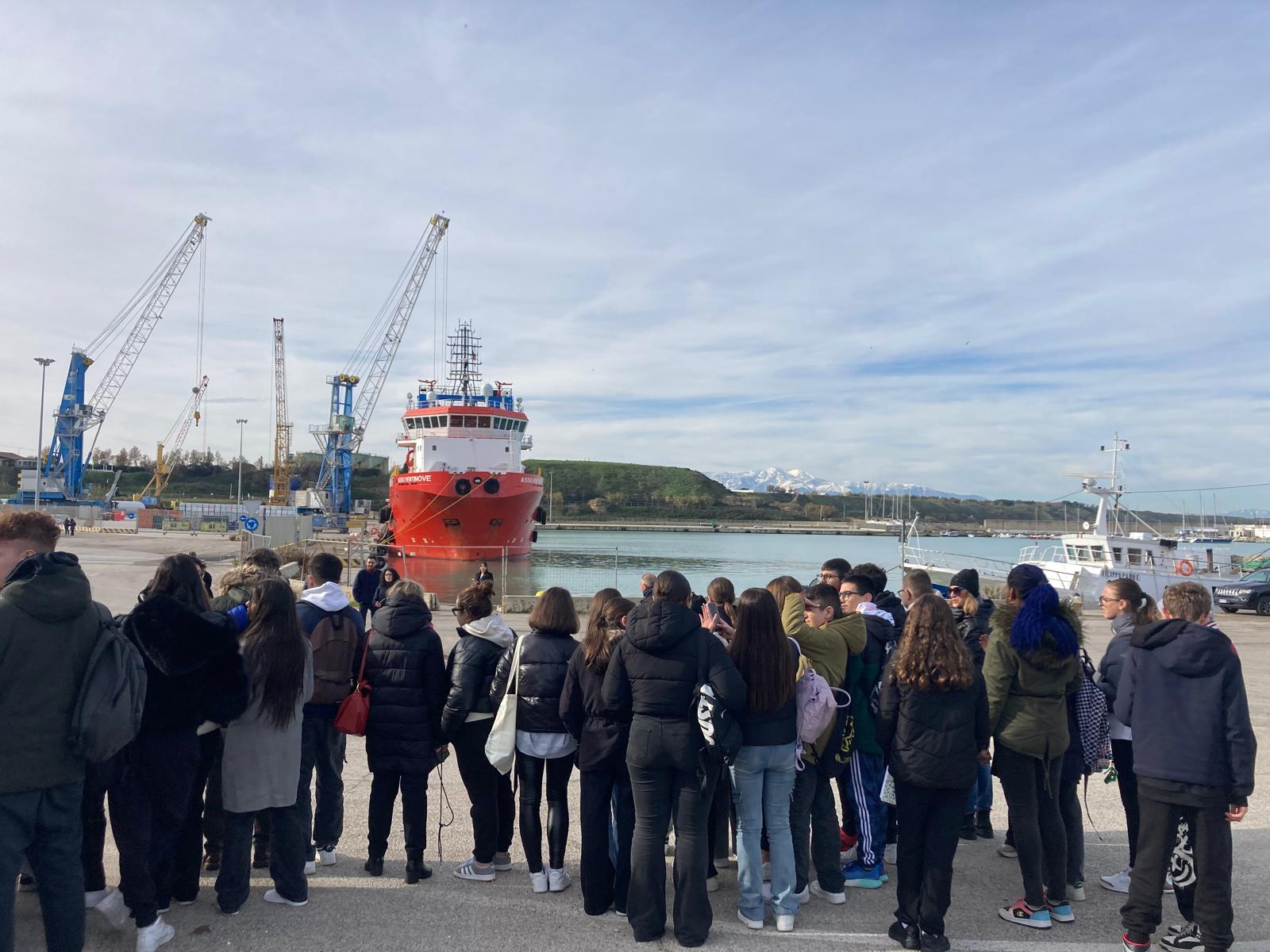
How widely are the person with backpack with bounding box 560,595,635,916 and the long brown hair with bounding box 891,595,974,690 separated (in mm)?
1393

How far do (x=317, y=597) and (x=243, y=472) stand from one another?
435ft

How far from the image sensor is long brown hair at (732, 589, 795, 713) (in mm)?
3779

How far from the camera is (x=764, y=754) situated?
12.8ft

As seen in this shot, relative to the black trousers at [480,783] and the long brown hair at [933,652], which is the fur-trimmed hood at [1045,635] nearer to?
the long brown hair at [933,652]

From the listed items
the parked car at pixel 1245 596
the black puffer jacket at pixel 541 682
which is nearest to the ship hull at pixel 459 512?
the parked car at pixel 1245 596

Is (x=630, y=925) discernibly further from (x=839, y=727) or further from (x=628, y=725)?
(x=839, y=727)

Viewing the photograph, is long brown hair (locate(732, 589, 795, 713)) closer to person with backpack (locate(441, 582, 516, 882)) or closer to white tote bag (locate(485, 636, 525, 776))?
white tote bag (locate(485, 636, 525, 776))

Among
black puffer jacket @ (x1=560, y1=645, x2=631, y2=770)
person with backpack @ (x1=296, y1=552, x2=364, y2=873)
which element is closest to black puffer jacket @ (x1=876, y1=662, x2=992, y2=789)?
black puffer jacket @ (x1=560, y1=645, x2=631, y2=770)

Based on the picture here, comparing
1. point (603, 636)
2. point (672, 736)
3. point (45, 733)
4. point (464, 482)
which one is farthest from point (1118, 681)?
point (464, 482)

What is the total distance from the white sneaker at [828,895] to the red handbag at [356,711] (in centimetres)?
261

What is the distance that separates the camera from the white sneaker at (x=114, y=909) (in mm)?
3672

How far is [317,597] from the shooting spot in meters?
4.36

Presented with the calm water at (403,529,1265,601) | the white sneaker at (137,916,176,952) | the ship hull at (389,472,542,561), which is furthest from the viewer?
the ship hull at (389,472,542,561)

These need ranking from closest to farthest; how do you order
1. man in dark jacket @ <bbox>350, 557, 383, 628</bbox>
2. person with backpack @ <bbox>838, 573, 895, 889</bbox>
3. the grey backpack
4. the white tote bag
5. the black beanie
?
the grey backpack
the white tote bag
person with backpack @ <bbox>838, 573, 895, 889</bbox>
the black beanie
man in dark jacket @ <bbox>350, 557, 383, 628</bbox>
